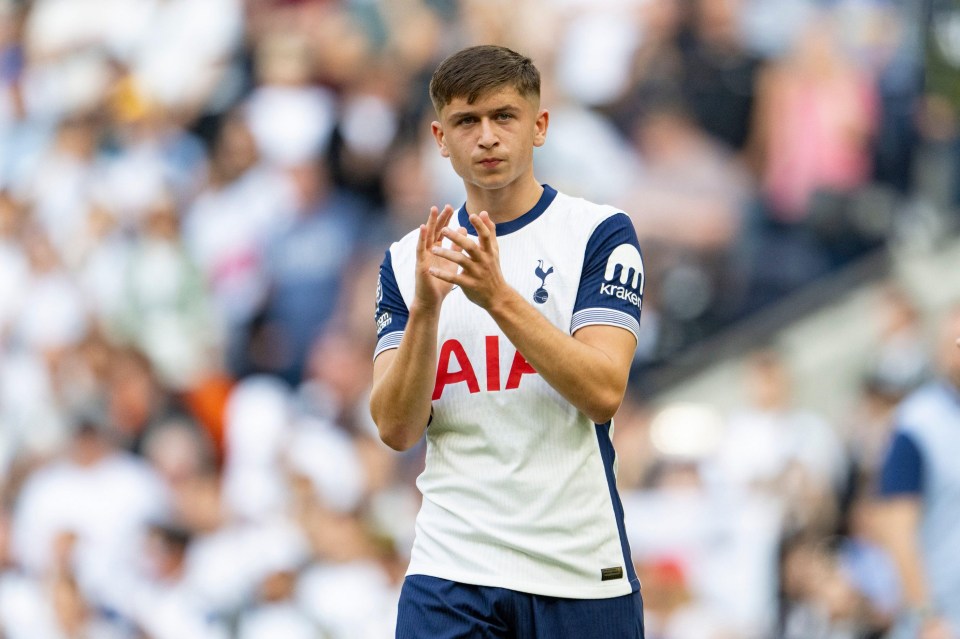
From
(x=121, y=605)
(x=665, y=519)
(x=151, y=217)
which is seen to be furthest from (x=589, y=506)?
(x=151, y=217)

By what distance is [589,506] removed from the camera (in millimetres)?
3807

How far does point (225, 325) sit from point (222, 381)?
0.52 m

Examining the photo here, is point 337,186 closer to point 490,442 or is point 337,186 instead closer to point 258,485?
point 258,485

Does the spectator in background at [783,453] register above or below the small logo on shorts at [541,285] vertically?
above

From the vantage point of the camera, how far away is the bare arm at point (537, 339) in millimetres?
3506

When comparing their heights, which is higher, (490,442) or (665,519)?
(665,519)

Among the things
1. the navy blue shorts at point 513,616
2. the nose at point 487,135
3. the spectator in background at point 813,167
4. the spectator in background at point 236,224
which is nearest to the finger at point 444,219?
the nose at point 487,135

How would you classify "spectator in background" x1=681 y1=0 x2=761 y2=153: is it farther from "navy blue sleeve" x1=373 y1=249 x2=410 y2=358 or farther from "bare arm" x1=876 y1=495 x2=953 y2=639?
"navy blue sleeve" x1=373 y1=249 x2=410 y2=358

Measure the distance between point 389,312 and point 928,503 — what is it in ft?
9.52

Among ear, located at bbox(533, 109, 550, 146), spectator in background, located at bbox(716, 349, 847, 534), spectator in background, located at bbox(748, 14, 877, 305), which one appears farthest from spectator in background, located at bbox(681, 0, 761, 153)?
ear, located at bbox(533, 109, 550, 146)

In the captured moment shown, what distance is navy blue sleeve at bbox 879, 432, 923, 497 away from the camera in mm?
5961

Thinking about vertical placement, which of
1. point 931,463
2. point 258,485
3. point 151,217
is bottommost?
point 931,463

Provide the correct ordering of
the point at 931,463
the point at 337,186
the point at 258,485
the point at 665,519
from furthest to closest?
1. the point at 337,186
2. the point at 258,485
3. the point at 665,519
4. the point at 931,463

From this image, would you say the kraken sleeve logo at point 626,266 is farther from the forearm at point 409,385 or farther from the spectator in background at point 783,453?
the spectator in background at point 783,453
